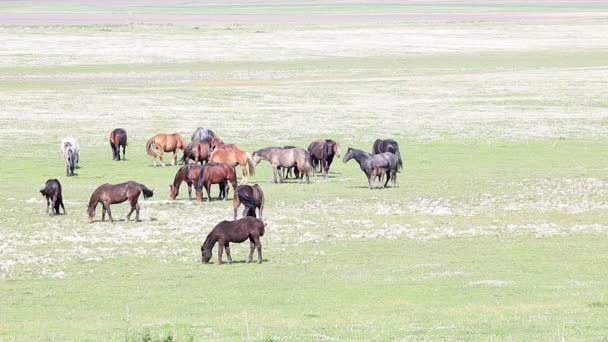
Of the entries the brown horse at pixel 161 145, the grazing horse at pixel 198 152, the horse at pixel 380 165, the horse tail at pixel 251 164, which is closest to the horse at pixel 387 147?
the horse at pixel 380 165

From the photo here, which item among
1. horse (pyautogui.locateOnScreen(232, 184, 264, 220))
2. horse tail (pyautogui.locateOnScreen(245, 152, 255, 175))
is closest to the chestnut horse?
horse tail (pyautogui.locateOnScreen(245, 152, 255, 175))

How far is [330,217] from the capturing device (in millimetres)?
28969

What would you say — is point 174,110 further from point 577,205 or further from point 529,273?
point 529,273

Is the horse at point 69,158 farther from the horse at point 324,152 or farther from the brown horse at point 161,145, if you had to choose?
the horse at point 324,152

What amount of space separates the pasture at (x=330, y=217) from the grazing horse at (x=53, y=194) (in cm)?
51

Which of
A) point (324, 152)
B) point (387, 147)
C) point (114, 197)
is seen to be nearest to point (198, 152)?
point (324, 152)

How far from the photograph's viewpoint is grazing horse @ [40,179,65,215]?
2842 centimetres

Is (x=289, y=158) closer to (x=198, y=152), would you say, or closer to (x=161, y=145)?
(x=198, y=152)

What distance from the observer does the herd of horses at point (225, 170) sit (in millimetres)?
23281

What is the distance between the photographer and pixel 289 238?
26094 mm

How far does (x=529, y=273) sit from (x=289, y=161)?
13.9m

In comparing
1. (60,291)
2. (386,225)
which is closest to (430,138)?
(386,225)

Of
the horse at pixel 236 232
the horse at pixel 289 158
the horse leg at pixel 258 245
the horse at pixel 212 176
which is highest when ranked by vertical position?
the horse at pixel 289 158

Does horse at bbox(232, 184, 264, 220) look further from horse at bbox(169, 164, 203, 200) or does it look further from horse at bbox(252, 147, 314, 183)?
horse at bbox(252, 147, 314, 183)
